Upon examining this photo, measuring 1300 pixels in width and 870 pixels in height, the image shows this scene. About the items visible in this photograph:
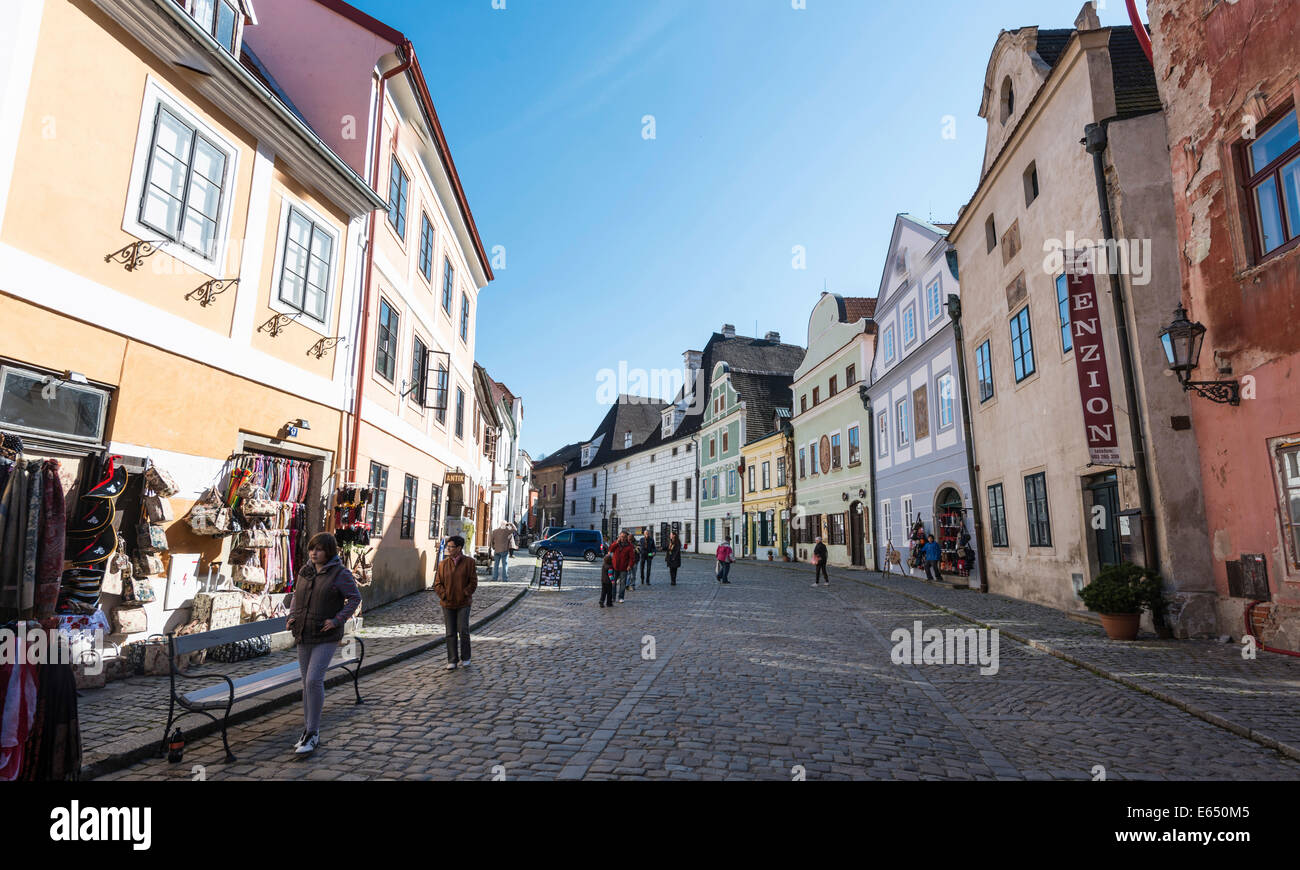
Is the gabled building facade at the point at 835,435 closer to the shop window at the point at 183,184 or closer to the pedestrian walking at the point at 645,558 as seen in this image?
the pedestrian walking at the point at 645,558

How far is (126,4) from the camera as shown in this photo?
6.98 metres

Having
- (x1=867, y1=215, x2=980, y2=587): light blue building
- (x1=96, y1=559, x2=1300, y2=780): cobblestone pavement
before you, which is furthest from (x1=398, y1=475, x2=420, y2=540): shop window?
(x1=867, y1=215, x2=980, y2=587): light blue building

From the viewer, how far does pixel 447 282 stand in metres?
18.4

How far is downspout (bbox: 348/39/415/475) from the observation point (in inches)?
451

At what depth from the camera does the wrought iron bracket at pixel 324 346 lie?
10.4 metres

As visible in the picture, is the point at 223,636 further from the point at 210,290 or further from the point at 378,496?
the point at 378,496

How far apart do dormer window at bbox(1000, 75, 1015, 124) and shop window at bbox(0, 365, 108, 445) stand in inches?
718

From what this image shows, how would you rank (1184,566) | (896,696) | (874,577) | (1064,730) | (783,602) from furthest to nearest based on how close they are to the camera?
(874,577)
(783,602)
(1184,566)
(896,696)
(1064,730)

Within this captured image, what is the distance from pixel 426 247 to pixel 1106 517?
14.9 metres

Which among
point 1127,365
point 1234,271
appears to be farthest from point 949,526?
point 1234,271

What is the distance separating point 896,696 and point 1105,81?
11.6 metres
